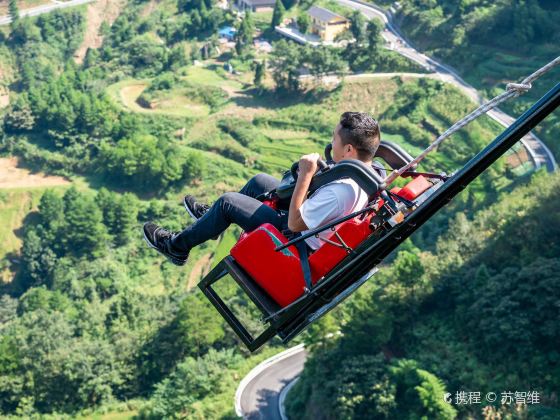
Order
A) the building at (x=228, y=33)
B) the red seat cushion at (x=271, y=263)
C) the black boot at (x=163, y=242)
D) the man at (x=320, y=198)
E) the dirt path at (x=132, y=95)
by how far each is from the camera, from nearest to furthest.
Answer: the man at (x=320, y=198) → the red seat cushion at (x=271, y=263) → the black boot at (x=163, y=242) → the dirt path at (x=132, y=95) → the building at (x=228, y=33)

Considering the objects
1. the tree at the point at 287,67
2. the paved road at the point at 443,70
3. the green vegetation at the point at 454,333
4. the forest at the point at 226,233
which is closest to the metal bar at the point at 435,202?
the forest at the point at 226,233

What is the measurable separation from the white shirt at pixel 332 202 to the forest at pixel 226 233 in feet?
31.2

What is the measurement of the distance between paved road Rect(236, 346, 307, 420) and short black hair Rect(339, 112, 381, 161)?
72.5 ft

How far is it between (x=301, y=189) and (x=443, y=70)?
52.7 metres

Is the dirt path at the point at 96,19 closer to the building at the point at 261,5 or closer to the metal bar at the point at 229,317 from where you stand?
the building at the point at 261,5

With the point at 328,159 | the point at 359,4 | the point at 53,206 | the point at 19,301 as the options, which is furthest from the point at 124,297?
the point at 359,4

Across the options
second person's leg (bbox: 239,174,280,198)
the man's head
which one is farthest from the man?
second person's leg (bbox: 239,174,280,198)

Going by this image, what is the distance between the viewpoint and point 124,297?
3694 centimetres

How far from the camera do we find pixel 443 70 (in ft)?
183

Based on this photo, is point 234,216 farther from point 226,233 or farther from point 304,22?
point 304,22

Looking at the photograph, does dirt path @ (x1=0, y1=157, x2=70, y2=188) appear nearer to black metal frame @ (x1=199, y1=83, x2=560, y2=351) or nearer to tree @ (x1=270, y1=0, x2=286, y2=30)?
tree @ (x1=270, y1=0, x2=286, y2=30)

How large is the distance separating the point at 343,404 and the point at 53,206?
31923 mm

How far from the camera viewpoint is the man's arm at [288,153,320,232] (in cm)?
555

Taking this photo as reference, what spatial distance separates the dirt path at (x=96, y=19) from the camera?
275 feet
